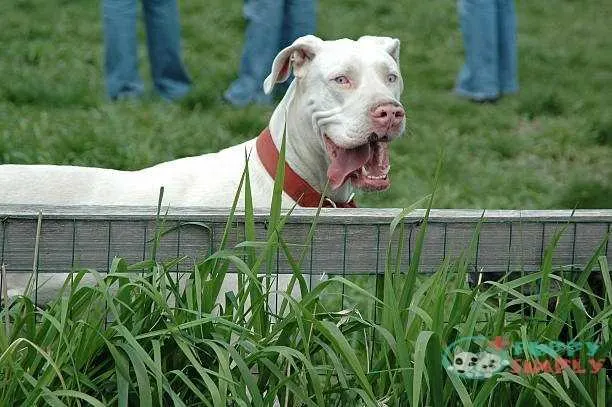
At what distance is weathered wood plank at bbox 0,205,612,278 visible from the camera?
145 inches

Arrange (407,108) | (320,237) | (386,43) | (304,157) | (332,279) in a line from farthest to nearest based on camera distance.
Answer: (407,108) < (386,43) < (304,157) < (320,237) < (332,279)

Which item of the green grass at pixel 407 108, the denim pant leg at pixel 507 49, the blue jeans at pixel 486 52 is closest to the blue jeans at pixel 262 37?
the green grass at pixel 407 108

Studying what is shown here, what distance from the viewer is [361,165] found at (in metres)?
4.75

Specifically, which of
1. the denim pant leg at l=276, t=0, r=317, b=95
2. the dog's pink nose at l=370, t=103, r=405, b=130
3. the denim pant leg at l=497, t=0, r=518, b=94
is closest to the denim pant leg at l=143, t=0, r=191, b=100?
the denim pant leg at l=276, t=0, r=317, b=95

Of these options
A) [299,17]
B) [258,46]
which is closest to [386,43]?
[258,46]

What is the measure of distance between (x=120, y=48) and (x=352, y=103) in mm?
4225

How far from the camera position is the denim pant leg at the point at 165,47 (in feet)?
29.2

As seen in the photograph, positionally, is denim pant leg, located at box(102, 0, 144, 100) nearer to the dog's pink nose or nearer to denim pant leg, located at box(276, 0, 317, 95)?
denim pant leg, located at box(276, 0, 317, 95)

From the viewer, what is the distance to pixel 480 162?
26.7ft

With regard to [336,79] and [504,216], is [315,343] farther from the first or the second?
[336,79]

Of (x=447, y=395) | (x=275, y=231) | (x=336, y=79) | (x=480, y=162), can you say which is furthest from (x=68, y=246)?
(x=480, y=162)

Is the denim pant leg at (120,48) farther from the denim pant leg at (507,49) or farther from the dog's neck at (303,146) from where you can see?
the dog's neck at (303,146)

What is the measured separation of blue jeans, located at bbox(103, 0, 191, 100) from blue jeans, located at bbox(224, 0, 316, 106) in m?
0.38

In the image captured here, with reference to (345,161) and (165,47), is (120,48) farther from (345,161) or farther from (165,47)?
(345,161)
